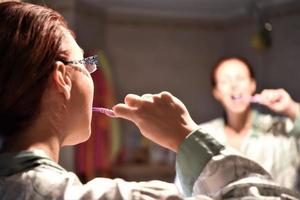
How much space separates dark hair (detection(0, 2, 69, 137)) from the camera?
2.08 feet

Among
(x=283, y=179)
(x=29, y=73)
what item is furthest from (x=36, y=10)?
(x=283, y=179)

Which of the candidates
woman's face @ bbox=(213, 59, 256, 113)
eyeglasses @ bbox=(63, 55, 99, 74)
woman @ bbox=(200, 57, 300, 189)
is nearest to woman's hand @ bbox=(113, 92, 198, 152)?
eyeglasses @ bbox=(63, 55, 99, 74)

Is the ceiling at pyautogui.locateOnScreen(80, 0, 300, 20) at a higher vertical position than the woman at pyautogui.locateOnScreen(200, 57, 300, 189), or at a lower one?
higher

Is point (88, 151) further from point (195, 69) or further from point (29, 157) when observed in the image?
point (29, 157)

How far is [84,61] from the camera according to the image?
28.6 inches

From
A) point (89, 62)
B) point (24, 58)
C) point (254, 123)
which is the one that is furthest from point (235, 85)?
point (24, 58)

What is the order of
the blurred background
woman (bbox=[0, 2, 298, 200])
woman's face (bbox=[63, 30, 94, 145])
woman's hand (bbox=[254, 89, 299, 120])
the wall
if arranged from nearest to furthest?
woman (bbox=[0, 2, 298, 200]) < woman's face (bbox=[63, 30, 94, 145]) < woman's hand (bbox=[254, 89, 299, 120]) < the blurred background < the wall

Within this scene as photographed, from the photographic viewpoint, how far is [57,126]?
699mm

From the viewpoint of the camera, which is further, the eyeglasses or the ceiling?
the ceiling

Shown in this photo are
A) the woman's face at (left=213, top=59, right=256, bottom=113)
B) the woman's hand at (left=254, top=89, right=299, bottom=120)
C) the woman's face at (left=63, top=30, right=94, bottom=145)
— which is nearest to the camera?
the woman's face at (left=63, top=30, right=94, bottom=145)

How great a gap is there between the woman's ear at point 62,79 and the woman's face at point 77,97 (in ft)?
0.04

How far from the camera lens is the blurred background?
2.44 m

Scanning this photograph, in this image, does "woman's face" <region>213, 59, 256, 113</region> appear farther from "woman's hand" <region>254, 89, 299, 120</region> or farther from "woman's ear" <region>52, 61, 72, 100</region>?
"woman's ear" <region>52, 61, 72, 100</region>

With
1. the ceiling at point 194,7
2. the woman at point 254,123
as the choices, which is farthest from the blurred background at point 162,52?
the woman at point 254,123
